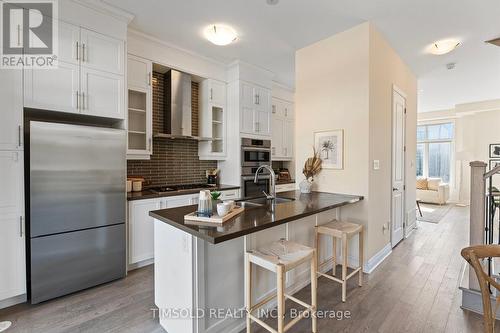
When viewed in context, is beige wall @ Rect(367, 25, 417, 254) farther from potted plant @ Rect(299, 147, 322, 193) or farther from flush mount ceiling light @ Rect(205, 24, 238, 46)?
flush mount ceiling light @ Rect(205, 24, 238, 46)

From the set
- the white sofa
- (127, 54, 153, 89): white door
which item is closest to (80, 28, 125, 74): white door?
(127, 54, 153, 89): white door

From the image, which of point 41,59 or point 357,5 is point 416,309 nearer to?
point 357,5

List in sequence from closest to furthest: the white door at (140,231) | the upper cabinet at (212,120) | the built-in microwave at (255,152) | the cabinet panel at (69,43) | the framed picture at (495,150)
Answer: the cabinet panel at (69,43)
the white door at (140,231)
the upper cabinet at (212,120)
the built-in microwave at (255,152)
the framed picture at (495,150)

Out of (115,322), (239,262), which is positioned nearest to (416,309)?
(239,262)

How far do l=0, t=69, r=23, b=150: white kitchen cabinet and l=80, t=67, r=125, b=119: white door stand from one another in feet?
1.59

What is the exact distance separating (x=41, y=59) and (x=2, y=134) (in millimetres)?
788

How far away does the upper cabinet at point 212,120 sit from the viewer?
159 inches

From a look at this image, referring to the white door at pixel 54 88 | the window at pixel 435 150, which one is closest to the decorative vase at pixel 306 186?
the white door at pixel 54 88

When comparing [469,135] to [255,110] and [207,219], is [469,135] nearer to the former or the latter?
[255,110]

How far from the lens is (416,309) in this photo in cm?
215

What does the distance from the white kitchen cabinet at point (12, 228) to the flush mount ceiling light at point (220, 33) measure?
7.87 ft

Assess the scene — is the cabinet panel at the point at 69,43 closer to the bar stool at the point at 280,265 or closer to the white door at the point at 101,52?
the white door at the point at 101,52

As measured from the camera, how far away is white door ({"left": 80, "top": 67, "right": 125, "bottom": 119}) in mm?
2561

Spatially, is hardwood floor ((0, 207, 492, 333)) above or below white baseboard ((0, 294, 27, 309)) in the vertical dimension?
below
